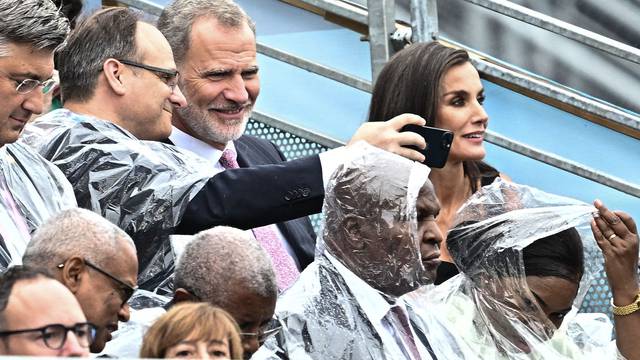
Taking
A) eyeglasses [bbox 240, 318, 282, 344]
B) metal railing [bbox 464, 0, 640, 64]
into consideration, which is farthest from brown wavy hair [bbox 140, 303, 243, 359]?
metal railing [bbox 464, 0, 640, 64]

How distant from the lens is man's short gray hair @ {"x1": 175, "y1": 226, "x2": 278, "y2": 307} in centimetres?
354

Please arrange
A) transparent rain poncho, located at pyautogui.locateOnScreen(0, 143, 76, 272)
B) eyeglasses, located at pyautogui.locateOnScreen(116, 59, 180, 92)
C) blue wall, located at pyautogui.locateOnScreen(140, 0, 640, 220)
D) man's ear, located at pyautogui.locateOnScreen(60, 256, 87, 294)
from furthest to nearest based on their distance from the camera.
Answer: blue wall, located at pyautogui.locateOnScreen(140, 0, 640, 220) → eyeglasses, located at pyautogui.locateOnScreen(116, 59, 180, 92) → transparent rain poncho, located at pyautogui.locateOnScreen(0, 143, 76, 272) → man's ear, located at pyautogui.locateOnScreen(60, 256, 87, 294)

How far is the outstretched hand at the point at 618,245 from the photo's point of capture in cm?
444

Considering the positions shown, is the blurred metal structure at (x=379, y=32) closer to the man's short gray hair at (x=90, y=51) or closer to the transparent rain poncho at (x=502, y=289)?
the transparent rain poncho at (x=502, y=289)

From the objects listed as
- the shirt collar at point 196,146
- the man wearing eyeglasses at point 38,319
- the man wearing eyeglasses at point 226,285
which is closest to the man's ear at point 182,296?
the man wearing eyeglasses at point 226,285

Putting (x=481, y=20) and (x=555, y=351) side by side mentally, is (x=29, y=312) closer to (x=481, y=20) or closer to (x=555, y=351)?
(x=555, y=351)

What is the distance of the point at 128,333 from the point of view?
3.57m

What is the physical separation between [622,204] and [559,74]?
0.52m

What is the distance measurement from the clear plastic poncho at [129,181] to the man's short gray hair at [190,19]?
774 millimetres

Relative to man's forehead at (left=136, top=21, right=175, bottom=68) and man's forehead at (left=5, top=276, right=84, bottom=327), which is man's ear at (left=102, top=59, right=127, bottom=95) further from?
man's forehead at (left=5, top=276, right=84, bottom=327)

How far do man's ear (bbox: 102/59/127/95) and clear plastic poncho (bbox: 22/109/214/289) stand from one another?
18 cm

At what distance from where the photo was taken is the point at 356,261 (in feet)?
12.9

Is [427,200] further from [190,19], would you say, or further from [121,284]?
[190,19]

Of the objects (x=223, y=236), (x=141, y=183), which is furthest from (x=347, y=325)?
(x=141, y=183)
